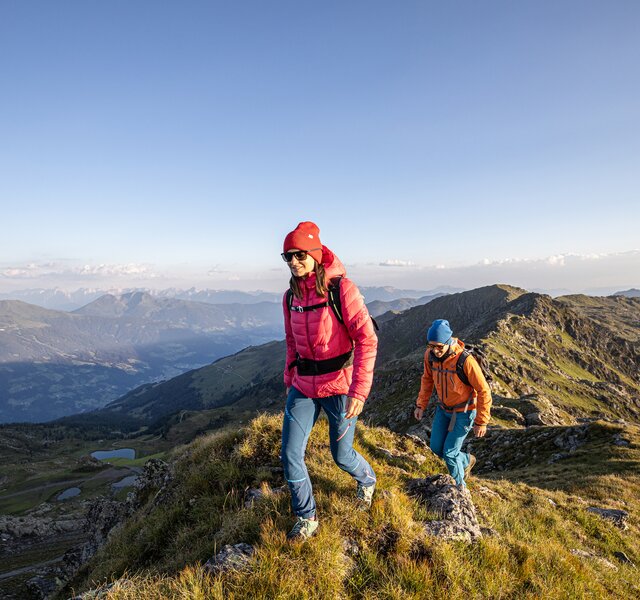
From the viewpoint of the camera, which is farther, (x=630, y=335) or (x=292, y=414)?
(x=630, y=335)

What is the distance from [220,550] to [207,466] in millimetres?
3292

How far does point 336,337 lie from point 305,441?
170 centimetres

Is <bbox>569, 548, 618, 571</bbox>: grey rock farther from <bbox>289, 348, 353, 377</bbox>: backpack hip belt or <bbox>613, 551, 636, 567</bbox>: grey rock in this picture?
<bbox>289, 348, 353, 377</bbox>: backpack hip belt

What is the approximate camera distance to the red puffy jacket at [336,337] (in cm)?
529

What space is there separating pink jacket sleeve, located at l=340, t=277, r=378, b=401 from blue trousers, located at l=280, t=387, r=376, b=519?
1.26 feet

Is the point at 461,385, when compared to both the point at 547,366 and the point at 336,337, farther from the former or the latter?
the point at 547,366

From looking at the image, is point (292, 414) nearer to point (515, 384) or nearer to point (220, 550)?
point (220, 550)

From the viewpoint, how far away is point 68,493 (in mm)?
89188

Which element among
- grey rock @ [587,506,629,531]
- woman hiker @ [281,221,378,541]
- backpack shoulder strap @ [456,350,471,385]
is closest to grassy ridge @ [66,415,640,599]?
grey rock @ [587,506,629,531]

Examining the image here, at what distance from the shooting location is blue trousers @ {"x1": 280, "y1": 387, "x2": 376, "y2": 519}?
5191mm

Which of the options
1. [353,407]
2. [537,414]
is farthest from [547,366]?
[353,407]

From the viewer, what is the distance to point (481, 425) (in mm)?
8055

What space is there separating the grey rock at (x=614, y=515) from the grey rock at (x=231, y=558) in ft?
34.4

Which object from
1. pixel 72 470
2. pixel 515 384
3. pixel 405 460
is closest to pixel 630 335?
pixel 515 384
